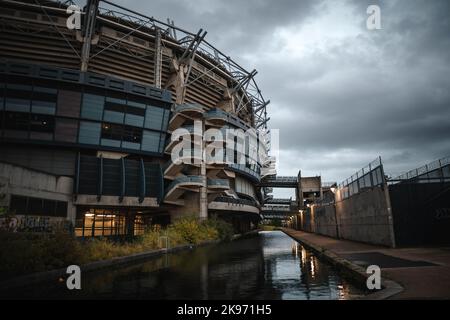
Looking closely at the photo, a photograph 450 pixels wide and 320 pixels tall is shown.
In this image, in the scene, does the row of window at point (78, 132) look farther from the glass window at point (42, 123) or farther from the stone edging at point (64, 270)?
the stone edging at point (64, 270)

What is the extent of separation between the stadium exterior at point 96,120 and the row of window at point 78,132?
0.35 feet

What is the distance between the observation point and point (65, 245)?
14.1m

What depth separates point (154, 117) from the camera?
40844 millimetres

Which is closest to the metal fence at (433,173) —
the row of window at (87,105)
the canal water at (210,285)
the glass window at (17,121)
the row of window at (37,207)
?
the canal water at (210,285)

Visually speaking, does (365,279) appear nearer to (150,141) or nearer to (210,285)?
(210,285)

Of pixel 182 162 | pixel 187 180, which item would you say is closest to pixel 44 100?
pixel 182 162

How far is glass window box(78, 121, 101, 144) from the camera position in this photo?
123 feet

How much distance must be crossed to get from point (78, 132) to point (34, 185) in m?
9.75

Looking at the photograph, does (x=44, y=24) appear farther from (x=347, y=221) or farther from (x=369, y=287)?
(x=369, y=287)

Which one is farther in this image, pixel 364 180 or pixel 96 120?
pixel 96 120

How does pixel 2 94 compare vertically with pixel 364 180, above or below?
above
